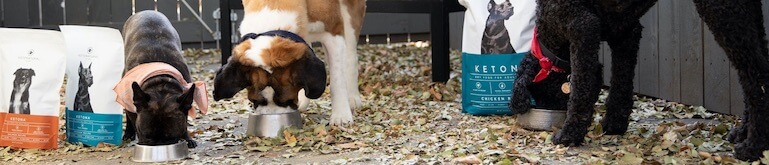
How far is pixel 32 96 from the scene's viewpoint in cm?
459

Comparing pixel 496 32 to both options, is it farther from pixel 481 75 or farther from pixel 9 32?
pixel 9 32

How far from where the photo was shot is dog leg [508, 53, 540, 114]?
4.67 meters

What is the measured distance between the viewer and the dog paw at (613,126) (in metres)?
4.58

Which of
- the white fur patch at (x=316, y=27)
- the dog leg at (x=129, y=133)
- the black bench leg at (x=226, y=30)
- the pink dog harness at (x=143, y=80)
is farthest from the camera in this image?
the black bench leg at (x=226, y=30)

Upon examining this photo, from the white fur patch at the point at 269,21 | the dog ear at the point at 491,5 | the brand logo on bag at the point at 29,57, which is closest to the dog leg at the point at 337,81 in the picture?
the white fur patch at the point at 269,21

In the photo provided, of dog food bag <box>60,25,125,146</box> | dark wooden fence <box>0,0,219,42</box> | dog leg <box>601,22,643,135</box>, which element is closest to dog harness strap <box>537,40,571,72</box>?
dog leg <box>601,22,643,135</box>

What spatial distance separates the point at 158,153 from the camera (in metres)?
4.29

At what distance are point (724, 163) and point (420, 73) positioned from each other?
15.2 ft

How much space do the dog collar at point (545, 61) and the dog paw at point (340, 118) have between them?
1094mm

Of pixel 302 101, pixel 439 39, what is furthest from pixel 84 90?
pixel 439 39

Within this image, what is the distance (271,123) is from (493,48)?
4.64ft

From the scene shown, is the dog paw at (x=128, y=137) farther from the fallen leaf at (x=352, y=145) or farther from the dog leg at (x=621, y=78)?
the dog leg at (x=621, y=78)

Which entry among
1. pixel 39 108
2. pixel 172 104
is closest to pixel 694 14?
pixel 172 104

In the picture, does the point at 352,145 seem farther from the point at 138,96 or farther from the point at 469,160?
the point at 138,96
